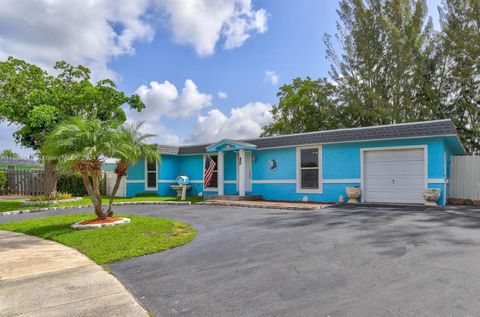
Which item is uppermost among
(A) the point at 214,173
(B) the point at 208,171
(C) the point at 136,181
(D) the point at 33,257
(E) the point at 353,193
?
(B) the point at 208,171

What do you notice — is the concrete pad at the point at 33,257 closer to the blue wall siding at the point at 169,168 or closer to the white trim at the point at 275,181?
the white trim at the point at 275,181

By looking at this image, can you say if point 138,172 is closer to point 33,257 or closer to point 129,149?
point 129,149

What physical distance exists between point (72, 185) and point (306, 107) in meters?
17.6

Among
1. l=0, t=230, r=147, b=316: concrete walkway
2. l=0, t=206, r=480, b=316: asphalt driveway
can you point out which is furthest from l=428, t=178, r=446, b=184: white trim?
l=0, t=230, r=147, b=316: concrete walkway

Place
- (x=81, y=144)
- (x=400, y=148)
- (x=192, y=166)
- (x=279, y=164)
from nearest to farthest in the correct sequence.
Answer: (x=81, y=144) → (x=400, y=148) → (x=279, y=164) → (x=192, y=166)

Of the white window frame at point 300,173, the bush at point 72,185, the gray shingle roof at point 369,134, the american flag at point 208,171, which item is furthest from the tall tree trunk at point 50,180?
the white window frame at point 300,173

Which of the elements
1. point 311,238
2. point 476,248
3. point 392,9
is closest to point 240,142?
point 311,238

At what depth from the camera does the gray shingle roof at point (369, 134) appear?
36.6ft

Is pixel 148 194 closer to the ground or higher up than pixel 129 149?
closer to the ground

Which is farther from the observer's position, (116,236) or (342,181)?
(342,181)

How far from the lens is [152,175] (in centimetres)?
1938

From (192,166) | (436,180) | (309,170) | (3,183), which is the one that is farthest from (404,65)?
(3,183)

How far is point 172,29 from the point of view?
13.4 meters

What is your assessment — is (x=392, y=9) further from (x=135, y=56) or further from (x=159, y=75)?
(x=135, y=56)
